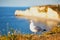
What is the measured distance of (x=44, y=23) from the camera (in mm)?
1739

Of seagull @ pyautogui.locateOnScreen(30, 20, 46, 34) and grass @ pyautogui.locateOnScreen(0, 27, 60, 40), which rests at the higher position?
seagull @ pyautogui.locateOnScreen(30, 20, 46, 34)

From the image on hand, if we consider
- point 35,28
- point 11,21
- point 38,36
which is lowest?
point 38,36

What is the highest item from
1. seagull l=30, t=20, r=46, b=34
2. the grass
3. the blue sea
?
the blue sea

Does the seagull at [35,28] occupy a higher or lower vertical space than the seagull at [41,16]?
lower

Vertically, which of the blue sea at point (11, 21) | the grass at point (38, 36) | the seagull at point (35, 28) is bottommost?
the grass at point (38, 36)

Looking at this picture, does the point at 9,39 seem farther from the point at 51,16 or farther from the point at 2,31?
the point at 51,16

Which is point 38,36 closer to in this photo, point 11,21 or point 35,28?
point 35,28

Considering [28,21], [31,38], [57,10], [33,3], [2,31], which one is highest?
[33,3]

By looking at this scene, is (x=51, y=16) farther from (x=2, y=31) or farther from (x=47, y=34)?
(x=2, y=31)

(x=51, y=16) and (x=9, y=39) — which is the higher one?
(x=51, y=16)

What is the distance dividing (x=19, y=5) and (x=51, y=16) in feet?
1.46

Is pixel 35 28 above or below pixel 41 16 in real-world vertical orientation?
below

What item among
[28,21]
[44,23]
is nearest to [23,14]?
[28,21]

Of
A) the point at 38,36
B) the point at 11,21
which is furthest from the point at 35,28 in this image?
the point at 11,21
